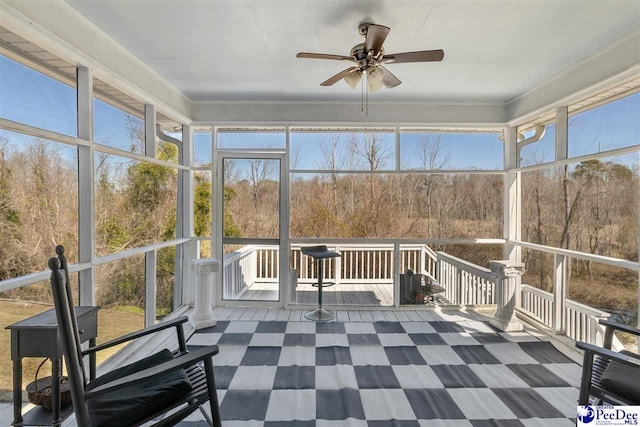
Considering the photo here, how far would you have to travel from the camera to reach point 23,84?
6.90 feet

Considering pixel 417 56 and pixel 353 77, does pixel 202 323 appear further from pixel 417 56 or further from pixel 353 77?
pixel 417 56

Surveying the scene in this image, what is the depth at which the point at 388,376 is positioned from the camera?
2.78m

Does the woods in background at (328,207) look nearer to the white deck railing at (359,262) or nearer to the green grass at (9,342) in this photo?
the green grass at (9,342)

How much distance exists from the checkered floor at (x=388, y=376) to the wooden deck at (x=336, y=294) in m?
0.67

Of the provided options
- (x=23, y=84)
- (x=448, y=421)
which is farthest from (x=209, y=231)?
(x=448, y=421)

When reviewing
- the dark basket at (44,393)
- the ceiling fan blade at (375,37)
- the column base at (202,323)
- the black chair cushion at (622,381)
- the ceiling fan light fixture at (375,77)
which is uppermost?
the ceiling fan blade at (375,37)

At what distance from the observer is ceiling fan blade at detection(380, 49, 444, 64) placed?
2.41 meters

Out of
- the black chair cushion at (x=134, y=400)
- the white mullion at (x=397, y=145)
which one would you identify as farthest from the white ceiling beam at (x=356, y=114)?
the black chair cushion at (x=134, y=400)

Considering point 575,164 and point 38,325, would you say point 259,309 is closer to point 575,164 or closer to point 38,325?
point 38,325

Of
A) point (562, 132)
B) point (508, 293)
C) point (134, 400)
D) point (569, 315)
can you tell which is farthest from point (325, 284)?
point (562, 132)

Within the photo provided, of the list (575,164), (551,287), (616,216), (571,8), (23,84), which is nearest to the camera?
(23,84)

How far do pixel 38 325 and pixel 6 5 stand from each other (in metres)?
1.84

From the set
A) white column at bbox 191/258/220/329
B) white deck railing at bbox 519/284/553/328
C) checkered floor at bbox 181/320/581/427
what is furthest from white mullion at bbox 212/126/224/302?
white deck railing at bbox 519/284/553/328

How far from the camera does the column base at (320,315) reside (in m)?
4.19
